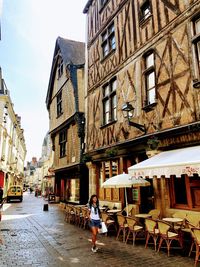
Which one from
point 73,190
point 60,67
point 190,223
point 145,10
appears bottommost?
point 190,223

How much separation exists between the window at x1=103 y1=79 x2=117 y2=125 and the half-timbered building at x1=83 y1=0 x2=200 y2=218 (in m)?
0.04

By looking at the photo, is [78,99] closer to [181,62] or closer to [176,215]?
[181,62]

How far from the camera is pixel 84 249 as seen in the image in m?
5.69

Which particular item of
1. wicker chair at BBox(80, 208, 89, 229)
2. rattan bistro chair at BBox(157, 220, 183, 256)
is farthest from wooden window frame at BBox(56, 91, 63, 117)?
rattan bistro chair at BBox(157, 220, 183, 256)

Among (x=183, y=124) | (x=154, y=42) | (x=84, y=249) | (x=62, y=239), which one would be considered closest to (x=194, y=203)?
(x=183, y=124)

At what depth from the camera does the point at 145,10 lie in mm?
8711

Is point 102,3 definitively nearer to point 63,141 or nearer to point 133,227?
point 63,141

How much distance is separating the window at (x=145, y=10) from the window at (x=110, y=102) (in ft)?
8.88

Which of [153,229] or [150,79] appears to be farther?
[150,79]

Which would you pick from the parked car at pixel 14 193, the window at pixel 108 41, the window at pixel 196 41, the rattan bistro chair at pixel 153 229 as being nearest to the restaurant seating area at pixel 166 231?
the rattan bistro chair at pixel 153 229

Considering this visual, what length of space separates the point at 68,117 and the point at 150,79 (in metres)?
8.28

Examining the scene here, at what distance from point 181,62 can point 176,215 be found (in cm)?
425

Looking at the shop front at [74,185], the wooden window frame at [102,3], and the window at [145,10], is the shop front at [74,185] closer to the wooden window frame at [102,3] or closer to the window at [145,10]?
the window at [145,10]

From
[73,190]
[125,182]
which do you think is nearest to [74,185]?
[73,190]
